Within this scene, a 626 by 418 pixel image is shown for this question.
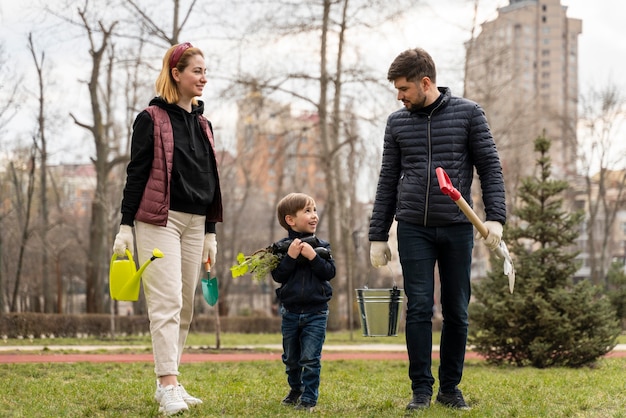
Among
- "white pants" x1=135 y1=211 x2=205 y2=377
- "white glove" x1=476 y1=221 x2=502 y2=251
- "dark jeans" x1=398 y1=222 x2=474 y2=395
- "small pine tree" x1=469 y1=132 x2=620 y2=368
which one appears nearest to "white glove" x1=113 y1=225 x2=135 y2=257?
"white pants" x1=135 y1=211 x2=205 y2=377

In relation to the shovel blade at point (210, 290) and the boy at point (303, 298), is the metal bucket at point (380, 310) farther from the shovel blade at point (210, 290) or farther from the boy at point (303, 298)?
the shovel blade at point (210, 290)

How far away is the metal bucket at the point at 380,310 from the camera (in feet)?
17.8

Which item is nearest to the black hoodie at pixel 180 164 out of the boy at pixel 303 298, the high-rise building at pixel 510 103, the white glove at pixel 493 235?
the boy at pixel 303 298

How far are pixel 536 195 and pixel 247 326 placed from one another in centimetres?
1906

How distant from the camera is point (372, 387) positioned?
701 centimetres

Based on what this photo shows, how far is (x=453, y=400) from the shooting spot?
5422 mm

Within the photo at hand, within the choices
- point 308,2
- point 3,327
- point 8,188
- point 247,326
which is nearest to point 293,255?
point 3,327

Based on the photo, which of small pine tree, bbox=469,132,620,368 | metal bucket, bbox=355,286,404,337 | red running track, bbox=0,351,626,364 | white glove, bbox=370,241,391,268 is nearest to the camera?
metal bucket, bbox=355,286,404,337

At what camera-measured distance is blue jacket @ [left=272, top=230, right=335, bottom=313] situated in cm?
548

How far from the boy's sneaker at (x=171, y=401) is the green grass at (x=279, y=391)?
0.23 feet

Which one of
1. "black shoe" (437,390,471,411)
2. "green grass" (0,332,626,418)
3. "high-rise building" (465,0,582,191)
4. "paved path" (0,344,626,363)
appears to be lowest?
"paved path" (0,344,626,363)

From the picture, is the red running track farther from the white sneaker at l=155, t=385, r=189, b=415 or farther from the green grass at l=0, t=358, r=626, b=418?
the white sneaker at l=155, t=385, r=189, b=415

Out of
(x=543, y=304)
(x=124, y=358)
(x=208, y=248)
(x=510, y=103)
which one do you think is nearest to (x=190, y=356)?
(x=124, y=358)

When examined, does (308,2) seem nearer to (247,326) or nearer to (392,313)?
(247,326)
